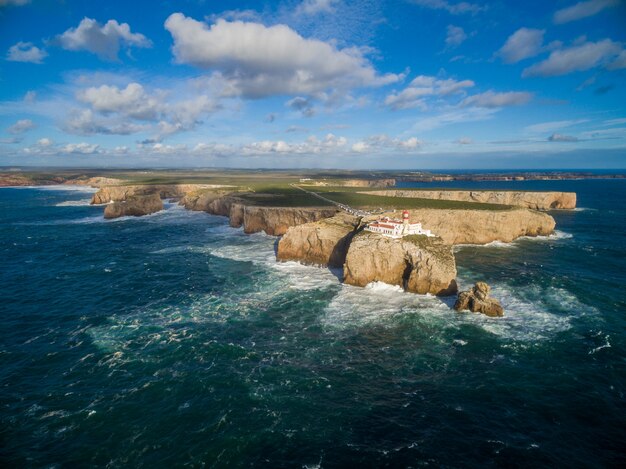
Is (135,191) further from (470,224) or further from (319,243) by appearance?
(470,224)

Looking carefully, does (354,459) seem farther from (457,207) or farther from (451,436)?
(457,207)

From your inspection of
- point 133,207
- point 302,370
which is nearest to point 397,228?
point 302,370

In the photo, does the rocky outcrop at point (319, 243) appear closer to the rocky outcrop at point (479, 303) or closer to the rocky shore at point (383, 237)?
the rocky shore at point (383, 237)

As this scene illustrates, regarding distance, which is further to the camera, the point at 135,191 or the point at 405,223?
the point at 135,191

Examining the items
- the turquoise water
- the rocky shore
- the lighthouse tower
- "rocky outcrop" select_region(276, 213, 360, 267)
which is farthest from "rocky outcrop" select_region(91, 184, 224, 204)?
the lighthouse tower

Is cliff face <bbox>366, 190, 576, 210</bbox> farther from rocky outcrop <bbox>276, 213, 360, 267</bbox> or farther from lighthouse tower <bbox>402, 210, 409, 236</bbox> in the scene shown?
lighthouse tower <bbox>402, 210, 409, 236</bbox>
